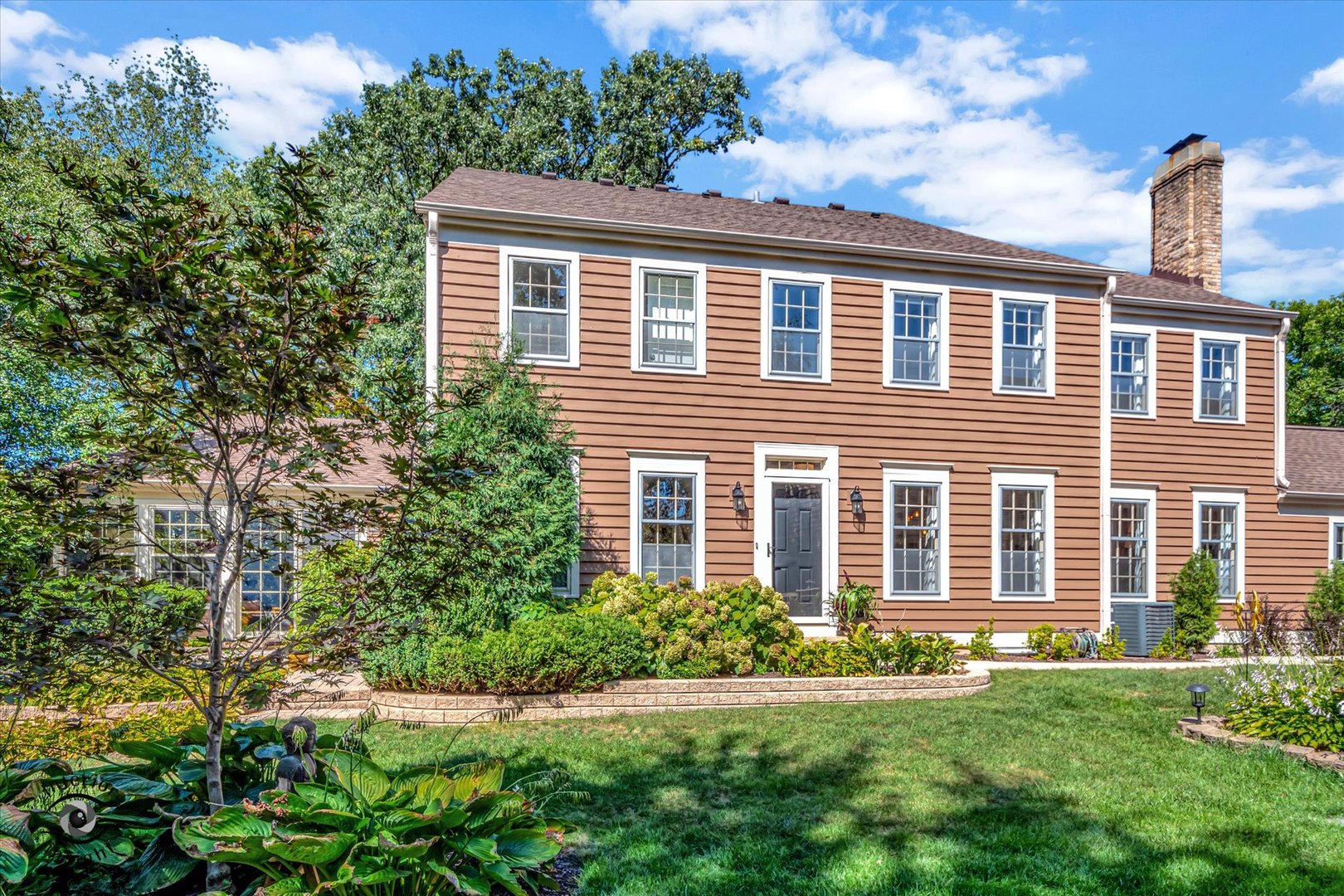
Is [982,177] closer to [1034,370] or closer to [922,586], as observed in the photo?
[1034,370]

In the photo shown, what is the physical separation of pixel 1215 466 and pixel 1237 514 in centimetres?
97

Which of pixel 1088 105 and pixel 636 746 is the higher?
pixel 1088 105

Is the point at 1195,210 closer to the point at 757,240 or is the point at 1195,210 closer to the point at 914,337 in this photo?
the point at 914,337

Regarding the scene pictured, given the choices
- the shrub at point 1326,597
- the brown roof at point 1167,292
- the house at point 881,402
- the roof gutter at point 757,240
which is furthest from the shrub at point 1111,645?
the roof gutter at point 757,240

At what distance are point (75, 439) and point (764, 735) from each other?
18.9 feet

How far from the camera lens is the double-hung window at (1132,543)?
1309 centimetres

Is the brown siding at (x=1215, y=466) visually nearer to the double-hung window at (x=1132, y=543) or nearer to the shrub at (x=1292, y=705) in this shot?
the double-hung window at (x=1132, y=543)

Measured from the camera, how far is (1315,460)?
15.5m

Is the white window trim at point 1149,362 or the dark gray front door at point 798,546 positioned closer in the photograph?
the dark gray front door at point 798,546

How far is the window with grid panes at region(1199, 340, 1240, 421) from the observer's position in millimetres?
13727

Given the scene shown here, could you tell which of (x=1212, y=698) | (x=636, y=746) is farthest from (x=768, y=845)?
(x=1212, y=698)

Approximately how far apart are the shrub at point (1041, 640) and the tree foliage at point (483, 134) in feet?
44.1

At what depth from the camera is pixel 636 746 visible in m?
6.60

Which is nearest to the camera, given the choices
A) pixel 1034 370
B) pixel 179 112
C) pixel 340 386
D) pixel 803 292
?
pixel 340 386
